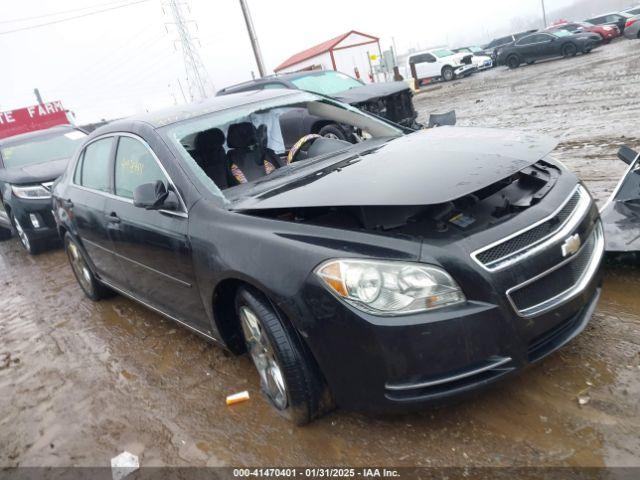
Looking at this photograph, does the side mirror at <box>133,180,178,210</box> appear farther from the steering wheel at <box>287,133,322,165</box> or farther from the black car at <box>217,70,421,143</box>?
the black car at <box>217,70,421,143</box>

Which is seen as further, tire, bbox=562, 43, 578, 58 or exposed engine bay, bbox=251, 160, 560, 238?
tire, bbox=562, 43, 578, 58

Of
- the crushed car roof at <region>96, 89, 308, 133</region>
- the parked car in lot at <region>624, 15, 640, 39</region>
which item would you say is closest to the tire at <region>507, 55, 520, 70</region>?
the parked car in lot at <region>624, 15, 640, 39</region>

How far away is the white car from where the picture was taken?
25.8 m

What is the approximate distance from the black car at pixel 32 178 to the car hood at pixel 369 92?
4.46 m

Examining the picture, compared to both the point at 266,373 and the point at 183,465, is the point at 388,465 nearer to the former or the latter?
the point at 266,373

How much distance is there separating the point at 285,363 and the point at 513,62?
24.0 metres

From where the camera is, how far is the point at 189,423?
9.61 ft

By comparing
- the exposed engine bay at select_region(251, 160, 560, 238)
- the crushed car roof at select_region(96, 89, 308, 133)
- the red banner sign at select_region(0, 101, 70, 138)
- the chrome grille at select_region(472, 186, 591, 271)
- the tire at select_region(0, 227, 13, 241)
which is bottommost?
the tire at select_region(0, 227, 13, 241)

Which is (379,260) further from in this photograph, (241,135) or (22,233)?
(22,233)

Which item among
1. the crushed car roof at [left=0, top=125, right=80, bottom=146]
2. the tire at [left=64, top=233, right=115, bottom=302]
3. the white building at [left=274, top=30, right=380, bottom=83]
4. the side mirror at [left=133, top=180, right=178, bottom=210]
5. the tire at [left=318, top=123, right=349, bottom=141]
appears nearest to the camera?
the side mirror at [left=133, top=180, right=178, bottom=210]

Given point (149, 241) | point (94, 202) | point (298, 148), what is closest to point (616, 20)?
point (298, 148)

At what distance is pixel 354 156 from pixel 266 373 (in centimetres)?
A: 145

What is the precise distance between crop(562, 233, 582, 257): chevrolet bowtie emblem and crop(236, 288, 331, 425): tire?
1.24 meters

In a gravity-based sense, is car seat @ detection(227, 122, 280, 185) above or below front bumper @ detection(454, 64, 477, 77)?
above
